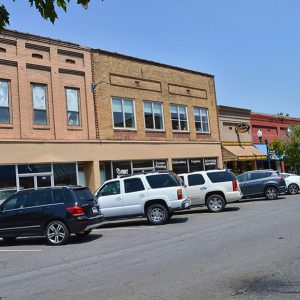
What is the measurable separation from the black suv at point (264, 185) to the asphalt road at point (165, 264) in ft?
32.0

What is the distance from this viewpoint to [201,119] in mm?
31719

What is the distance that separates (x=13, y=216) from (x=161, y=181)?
5425mm

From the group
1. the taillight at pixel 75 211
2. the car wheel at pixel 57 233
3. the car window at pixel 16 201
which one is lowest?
the car wheel at pixel 57 233

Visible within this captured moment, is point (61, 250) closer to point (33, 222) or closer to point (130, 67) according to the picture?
point (33, 222)

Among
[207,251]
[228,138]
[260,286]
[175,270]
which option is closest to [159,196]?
[207,251]

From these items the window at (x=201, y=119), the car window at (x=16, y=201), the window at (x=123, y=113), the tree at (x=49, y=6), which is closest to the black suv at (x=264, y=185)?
the window at (x=123, y=113)

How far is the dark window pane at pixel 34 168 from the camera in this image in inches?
801

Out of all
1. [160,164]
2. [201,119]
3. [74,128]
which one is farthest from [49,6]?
[201,119]

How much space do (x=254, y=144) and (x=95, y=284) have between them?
32.2 meters

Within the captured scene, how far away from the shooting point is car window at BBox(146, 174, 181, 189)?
53.9ft

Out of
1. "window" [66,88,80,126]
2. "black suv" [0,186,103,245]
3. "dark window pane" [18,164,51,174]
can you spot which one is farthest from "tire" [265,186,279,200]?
"black suv" [0,186,103,245]

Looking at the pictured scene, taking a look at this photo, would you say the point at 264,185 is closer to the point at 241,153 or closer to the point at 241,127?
the point at 241,153

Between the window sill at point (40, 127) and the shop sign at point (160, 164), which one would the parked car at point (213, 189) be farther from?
the shop sign at point (160, 164)

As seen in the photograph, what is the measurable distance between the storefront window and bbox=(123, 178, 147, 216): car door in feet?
39.7
